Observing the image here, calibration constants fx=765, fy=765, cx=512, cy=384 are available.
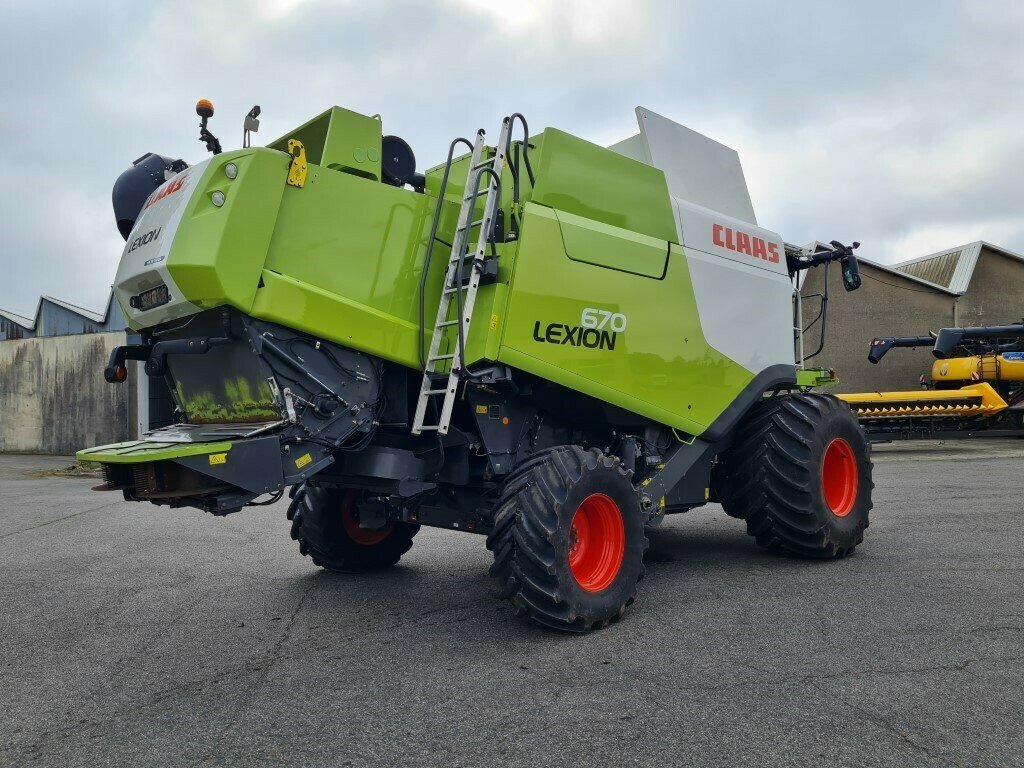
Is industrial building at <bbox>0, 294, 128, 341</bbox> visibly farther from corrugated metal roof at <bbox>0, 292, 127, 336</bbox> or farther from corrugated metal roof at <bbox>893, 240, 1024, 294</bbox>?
corrugated metal roof at <bbox>893, 240, 1024, 294</bbox>

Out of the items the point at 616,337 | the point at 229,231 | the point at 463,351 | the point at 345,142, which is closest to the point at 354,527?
the point at 463,351

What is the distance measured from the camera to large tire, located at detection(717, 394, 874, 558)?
559cm

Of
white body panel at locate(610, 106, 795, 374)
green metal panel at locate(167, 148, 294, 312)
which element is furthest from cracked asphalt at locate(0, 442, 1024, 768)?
green metal panel at locate(167, 148, 294, 312)

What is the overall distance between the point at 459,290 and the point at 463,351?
1.22 feet

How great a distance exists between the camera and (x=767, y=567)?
5652mm

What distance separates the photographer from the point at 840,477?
20.4 feet

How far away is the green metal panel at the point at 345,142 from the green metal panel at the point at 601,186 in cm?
95

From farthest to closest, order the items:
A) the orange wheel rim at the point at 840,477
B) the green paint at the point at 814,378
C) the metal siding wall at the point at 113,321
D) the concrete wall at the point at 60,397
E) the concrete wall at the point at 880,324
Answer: the concrete wall at the point at 880,324 → the metal siding wall at the point at 113,321 → the concrete wall at the point at 60,397 → the green paint at the point at 814,378 → the orange wheel rim at the point at 840,477

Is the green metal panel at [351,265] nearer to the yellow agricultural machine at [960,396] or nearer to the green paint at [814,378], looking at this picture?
the green paint at [814,378]

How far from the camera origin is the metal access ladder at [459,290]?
13.9 feet

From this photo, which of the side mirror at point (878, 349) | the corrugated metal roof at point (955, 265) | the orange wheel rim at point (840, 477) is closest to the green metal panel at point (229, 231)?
the orange wheel rim at point (840, 477)

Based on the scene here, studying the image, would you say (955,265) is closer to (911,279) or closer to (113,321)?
(911,279)

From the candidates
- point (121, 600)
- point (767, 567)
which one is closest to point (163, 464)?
point (121, 600)

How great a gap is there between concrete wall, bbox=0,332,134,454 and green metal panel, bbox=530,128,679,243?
16.4m
